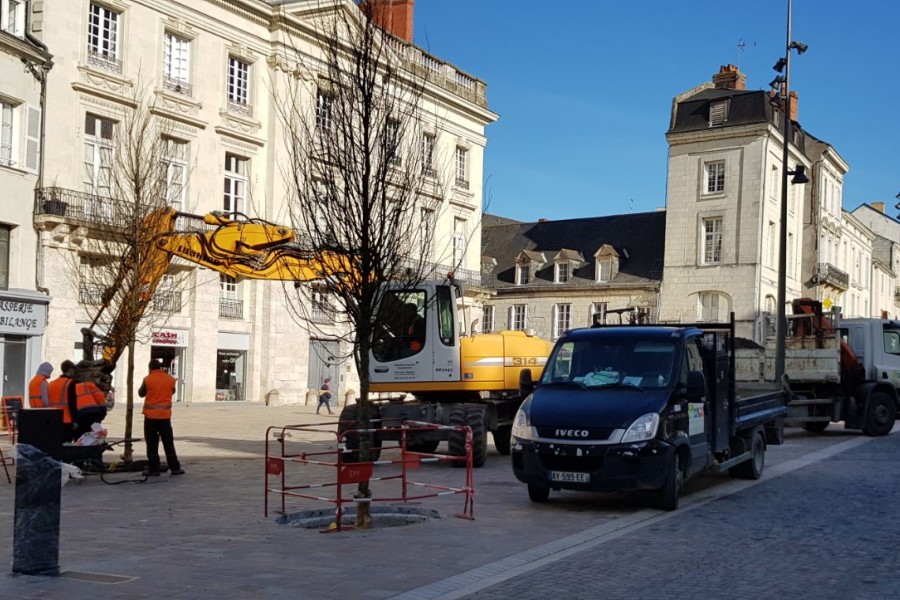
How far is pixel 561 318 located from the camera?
6281cm

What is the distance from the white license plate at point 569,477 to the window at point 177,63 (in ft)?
88.1

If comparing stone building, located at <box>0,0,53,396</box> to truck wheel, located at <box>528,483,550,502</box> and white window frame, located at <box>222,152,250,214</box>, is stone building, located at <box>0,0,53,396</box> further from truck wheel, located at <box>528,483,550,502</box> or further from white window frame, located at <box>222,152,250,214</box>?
truck wheel, located at <box>528,483,550,502</box>

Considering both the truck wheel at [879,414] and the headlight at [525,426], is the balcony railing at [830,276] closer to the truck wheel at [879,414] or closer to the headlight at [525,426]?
the truck wheel at [879,414]

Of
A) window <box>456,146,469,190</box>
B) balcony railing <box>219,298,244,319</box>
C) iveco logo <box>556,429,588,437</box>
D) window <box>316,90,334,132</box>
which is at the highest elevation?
window <box>456,146,469,190</box>

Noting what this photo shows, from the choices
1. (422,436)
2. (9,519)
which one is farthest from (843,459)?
(9,519)

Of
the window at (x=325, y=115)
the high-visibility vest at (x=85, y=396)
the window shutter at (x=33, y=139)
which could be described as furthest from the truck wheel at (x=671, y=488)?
the window shutter at (x=33, y=139)

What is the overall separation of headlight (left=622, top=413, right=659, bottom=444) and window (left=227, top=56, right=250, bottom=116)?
94.6ft

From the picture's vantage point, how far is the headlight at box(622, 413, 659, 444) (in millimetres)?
11891

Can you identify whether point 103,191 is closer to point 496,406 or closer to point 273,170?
point 273,170

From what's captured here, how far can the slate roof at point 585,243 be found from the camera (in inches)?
2410

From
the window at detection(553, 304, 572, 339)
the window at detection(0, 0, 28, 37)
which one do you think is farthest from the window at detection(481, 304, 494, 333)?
the window at detection(0, 0, 28, 37)

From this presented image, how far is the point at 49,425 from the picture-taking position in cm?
852

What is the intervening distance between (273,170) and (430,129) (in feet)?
27.0

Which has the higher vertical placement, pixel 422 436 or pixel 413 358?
pixel 413 358
